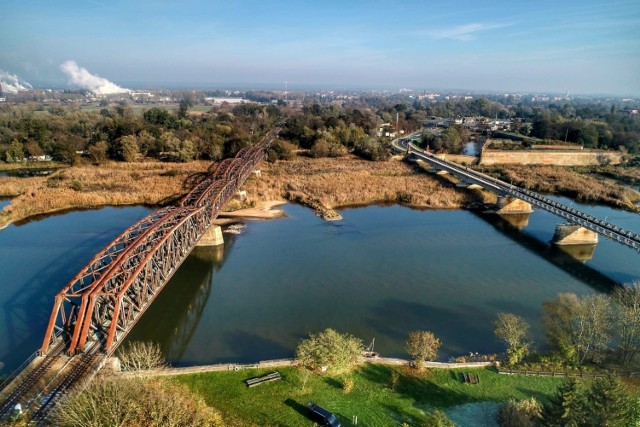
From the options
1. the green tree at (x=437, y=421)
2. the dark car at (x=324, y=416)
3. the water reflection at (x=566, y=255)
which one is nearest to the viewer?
the green tree at (x=437, y=421)

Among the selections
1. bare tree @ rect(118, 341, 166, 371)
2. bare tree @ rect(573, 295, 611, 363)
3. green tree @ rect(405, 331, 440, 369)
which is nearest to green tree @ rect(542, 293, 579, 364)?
bare tree @ rect(573, 295, 611, 363)

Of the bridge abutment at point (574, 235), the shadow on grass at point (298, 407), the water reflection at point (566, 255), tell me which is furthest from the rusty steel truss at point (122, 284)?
the bridge abutment at point (574, 235)

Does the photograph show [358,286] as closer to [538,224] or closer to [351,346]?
[351,346]

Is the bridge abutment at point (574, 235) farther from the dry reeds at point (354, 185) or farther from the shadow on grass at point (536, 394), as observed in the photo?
the shadow on grass at point (536, 394)

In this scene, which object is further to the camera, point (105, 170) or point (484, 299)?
point (105, 170)

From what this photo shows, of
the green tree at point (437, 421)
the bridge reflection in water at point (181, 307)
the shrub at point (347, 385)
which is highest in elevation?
the green tree at point (437, 421)

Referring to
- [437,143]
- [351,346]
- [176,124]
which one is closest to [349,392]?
[351,346]

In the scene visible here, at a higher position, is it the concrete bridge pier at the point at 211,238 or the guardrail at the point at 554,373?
the concrete bridge pier at the point at 211,238
